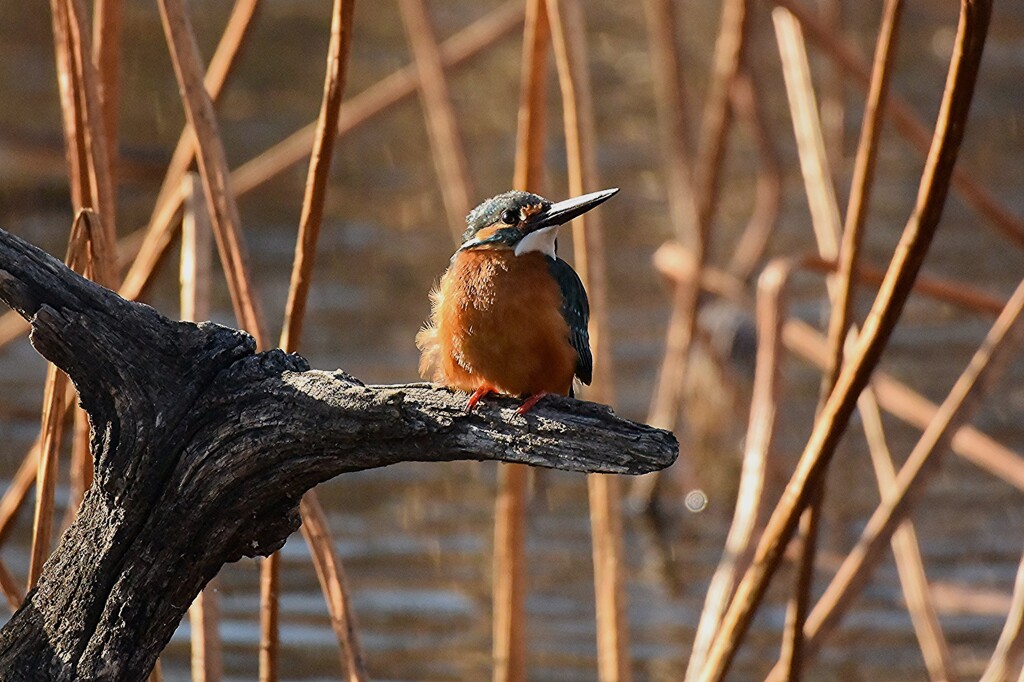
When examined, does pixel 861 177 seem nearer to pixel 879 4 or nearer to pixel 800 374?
pixel 800 374

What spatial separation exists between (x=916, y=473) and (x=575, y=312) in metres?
0.96

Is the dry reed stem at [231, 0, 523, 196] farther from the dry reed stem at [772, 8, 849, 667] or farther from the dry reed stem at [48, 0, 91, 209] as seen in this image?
the dry reed stem at [48, 0, 91, 209]

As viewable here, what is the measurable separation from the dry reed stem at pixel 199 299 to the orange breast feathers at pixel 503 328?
0.56 meters

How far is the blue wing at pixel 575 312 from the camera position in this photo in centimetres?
352

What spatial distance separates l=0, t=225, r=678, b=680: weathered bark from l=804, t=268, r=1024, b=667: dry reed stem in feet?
4.92

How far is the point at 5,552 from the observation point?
6.51m

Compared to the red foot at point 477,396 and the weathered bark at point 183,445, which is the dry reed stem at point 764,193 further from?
the weathered bark at point 183,445

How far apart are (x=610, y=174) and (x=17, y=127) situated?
13.6ft

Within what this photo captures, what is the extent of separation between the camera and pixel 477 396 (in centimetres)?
289

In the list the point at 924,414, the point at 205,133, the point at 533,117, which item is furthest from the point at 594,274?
the point at 924,414

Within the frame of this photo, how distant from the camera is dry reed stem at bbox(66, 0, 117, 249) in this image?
331 cm


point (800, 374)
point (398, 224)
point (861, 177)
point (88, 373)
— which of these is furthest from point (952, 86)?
point (398, 224)

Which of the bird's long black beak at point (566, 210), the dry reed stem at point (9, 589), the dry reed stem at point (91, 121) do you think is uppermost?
the dry reed stem at point (91, 121)

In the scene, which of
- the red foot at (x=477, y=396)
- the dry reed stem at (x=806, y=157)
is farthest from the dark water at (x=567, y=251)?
the red foot at (x=477, y=396)
